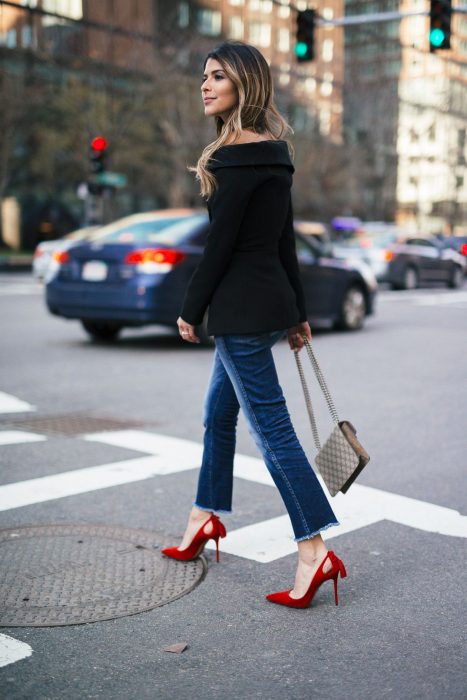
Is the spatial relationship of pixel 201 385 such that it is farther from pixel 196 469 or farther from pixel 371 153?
pixel 371 153

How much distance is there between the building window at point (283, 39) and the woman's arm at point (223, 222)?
217ft

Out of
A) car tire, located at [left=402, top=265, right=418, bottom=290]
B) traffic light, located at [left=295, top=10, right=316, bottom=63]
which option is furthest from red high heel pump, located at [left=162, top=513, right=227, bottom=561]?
car tire, located at [left=402, top=265, right=418, bottom=290]

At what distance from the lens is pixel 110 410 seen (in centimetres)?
769

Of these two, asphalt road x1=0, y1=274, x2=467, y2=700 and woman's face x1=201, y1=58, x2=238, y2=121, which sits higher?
woman's face x1=201, y1=58, x2=238, y2=121

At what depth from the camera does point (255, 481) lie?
5.42m

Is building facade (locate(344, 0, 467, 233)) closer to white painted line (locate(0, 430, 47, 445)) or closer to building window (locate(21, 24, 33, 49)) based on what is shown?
building window (locate(21, 24, 33, 49))

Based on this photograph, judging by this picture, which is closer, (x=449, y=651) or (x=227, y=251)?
(x=449, y=651)

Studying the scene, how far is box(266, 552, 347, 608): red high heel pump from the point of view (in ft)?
11.7

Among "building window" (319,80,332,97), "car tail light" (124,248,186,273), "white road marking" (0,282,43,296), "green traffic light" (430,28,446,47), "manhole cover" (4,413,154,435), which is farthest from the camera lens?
"building window" (319,80,332,97)

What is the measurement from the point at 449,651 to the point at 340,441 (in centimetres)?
88

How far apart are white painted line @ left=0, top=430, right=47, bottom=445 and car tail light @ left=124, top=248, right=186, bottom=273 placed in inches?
180

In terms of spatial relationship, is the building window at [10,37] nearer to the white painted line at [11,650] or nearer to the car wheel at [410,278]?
the car wheel at [410,278]

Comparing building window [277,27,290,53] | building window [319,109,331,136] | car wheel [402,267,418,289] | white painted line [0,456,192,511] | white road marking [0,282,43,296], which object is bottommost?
white road marking [0,282,43,296]

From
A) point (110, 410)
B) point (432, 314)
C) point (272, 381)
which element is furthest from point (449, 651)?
point (432, 314)
